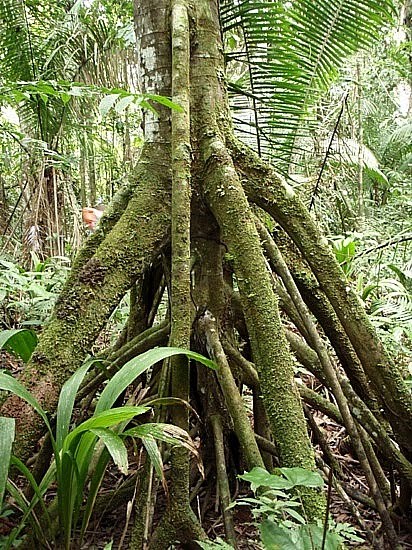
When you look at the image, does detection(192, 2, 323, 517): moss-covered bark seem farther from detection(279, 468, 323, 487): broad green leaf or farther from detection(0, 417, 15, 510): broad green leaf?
detection(0, 417, 15, 510): broad green leaf

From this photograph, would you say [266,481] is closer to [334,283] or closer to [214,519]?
[334,283]

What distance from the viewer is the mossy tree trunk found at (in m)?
2.01

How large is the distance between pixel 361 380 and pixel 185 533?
103 cm

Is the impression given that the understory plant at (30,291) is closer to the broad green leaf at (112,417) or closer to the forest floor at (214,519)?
the forest floor at (214,519)

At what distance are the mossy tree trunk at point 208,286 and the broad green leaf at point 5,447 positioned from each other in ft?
1.37

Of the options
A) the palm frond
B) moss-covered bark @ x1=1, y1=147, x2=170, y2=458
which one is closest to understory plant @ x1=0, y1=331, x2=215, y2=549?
moss-covered bark @ x1=1, y1=147, x2=170, y2=458

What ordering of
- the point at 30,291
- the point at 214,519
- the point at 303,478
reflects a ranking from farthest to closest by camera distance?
1. the point at 30,291
2. the point at 214,519
3. the point at 303,478

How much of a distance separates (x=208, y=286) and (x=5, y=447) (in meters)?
1.30

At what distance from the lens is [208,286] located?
2598 mm

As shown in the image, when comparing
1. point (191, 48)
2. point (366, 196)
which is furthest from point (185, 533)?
point (366, 196)

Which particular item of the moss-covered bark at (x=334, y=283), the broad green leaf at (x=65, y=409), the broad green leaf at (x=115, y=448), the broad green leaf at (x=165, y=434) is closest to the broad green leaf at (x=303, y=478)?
the broad green leaf at (x=165, y=434)

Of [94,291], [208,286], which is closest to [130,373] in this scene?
[94,291]

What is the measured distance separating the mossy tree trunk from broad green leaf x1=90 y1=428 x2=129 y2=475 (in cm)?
48

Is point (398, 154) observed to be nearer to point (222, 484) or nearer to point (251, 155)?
point (251, 155)
